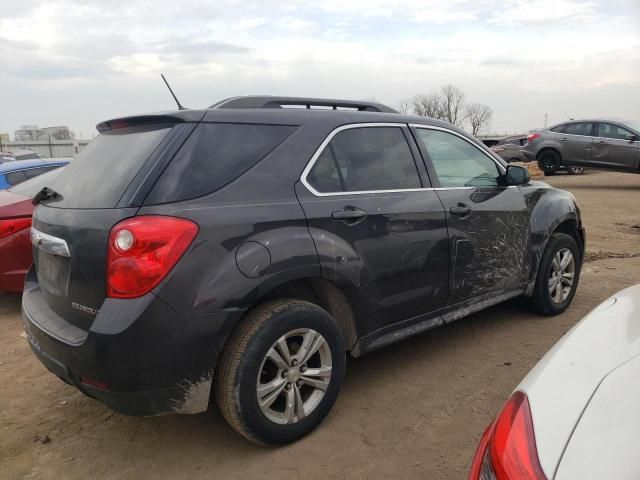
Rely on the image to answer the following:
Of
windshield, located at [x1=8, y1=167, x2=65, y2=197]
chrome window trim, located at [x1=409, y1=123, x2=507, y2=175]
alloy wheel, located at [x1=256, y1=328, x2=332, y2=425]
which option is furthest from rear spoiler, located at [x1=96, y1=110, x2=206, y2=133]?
windshield, located at [x1=8, y1=167, x2=65, y2=197]

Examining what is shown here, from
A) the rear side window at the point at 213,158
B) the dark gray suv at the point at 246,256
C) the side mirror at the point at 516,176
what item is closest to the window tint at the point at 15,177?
the dark gray suv at the point at 246,256

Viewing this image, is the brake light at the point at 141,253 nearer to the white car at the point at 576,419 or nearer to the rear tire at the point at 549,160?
the white car at the point at 576,419

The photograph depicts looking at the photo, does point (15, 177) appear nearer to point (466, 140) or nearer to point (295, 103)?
point (295, 103)

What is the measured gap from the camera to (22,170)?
21.6 feet

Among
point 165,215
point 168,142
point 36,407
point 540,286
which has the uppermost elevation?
point 168,142

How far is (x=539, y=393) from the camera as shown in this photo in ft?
5.04

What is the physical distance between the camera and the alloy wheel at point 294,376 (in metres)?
2.55

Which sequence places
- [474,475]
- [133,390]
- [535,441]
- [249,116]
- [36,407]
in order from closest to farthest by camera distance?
1. [535,441]
2. [474,475]
3. [133,390]
4. [249,116]
5. [36,407]

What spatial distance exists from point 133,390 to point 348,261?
1.23 meters

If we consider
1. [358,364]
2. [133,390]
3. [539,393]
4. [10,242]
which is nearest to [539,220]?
A: [358,364]

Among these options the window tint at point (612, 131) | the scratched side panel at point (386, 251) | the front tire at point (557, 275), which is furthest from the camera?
the window tint at point (612, 131)

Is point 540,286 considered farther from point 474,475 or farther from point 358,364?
point 474,475

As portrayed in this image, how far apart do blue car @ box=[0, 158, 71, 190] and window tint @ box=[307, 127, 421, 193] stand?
15.4 ft

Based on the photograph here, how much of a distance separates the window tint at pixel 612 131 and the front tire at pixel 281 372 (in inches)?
529
